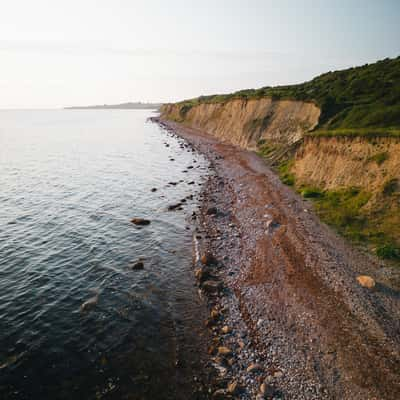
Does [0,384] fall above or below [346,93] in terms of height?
below

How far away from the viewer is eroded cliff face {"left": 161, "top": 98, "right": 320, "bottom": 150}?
50.2m

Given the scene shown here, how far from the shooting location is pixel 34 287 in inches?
624

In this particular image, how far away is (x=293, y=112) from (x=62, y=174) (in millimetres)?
44228

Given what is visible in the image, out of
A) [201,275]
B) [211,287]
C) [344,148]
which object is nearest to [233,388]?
[211,287]

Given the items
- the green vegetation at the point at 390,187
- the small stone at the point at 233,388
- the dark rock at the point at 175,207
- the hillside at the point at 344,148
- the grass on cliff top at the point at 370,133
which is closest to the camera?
the small stone at the point at 233,388

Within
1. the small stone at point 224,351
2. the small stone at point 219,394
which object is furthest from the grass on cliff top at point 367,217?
the small stone at point 219,394

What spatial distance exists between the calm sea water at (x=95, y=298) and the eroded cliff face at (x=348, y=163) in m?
15.8

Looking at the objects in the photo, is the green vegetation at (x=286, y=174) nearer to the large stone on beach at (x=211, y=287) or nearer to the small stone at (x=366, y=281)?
the small stone at (x=366, y=281)

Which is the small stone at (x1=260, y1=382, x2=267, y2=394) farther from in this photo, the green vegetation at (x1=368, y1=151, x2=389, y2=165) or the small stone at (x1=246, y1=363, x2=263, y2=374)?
the green vegetation at (x1=368, y1=151, x2=389, y2=165)

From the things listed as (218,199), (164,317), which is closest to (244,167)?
(218,199)

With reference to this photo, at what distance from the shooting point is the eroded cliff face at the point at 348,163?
2327cm

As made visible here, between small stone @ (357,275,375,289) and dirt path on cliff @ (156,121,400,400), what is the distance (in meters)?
0.27

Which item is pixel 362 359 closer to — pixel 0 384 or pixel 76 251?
pixel 0 384

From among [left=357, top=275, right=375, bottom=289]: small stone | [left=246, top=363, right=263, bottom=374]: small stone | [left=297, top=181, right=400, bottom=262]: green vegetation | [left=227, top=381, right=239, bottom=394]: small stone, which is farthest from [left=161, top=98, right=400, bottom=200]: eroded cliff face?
[left=227, top=381, right=239, bottom=394]: small stone
